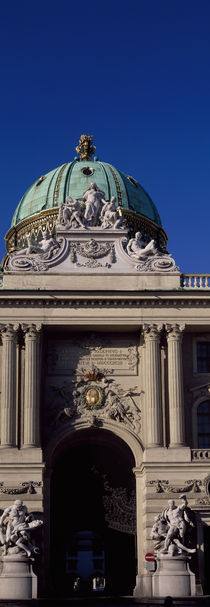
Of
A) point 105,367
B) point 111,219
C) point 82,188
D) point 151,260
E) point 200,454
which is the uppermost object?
point 82,188

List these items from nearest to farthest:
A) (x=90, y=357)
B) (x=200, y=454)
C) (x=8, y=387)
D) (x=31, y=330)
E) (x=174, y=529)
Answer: (x=174, y=529) → (x=200, y=454) → (x=8, y=387) → (x=31, y=330) → (x=90, y=357)

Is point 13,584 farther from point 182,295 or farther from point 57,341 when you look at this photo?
point 182,295

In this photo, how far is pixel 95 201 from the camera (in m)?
50.2

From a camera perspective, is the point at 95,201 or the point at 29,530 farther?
the point at 95,201

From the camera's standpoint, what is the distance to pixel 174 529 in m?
42.8

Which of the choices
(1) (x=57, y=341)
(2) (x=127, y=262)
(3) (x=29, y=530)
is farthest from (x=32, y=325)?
(3) (x=29, y=530)

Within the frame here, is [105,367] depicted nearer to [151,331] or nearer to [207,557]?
[151,331]

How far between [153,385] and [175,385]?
1.04 meters

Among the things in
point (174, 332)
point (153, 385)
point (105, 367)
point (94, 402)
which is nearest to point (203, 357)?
point (174, 332)

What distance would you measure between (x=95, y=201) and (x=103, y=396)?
390 inches

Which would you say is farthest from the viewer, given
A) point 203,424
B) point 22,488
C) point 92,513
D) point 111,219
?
point 92,513

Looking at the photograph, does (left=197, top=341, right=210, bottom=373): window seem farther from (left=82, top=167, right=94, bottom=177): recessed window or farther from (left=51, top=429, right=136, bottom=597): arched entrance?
(left=82, top=167, right=94, bottom=177): recessed window

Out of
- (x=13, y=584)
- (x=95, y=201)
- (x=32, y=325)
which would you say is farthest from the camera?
(x=95, y=201)

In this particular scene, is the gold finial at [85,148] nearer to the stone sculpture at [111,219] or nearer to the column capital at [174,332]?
the stone sculpture at [111,219]
